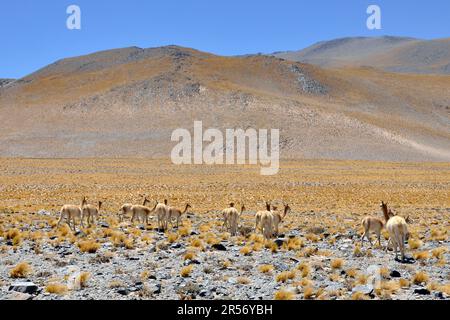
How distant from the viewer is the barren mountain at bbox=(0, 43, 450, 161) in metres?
81.7

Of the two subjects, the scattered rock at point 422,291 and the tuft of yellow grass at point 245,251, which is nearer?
the scattered rock at point 422,291

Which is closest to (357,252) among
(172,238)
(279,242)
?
(279,242)

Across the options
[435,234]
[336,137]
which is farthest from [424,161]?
[435,234]

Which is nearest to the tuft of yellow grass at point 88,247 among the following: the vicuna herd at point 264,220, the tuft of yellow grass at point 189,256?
the tuft of yellow grass at point 189,256

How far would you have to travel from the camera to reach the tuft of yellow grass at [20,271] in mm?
10266

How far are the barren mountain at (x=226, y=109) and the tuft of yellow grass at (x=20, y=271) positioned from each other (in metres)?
66.1

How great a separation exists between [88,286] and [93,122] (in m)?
85.8

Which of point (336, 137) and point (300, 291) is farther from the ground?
point (336, 137)

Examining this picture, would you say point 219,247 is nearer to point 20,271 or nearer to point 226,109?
point 20,271

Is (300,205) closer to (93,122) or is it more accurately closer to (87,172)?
(87,172)

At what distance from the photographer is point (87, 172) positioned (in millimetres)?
53250

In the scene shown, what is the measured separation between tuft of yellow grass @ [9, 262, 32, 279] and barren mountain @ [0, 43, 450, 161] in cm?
6613

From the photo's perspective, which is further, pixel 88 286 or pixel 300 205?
pixel 300 205

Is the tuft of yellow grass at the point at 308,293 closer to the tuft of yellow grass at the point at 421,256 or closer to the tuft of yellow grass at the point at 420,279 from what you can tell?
the tuft of yellow grass at the point at 420,279
